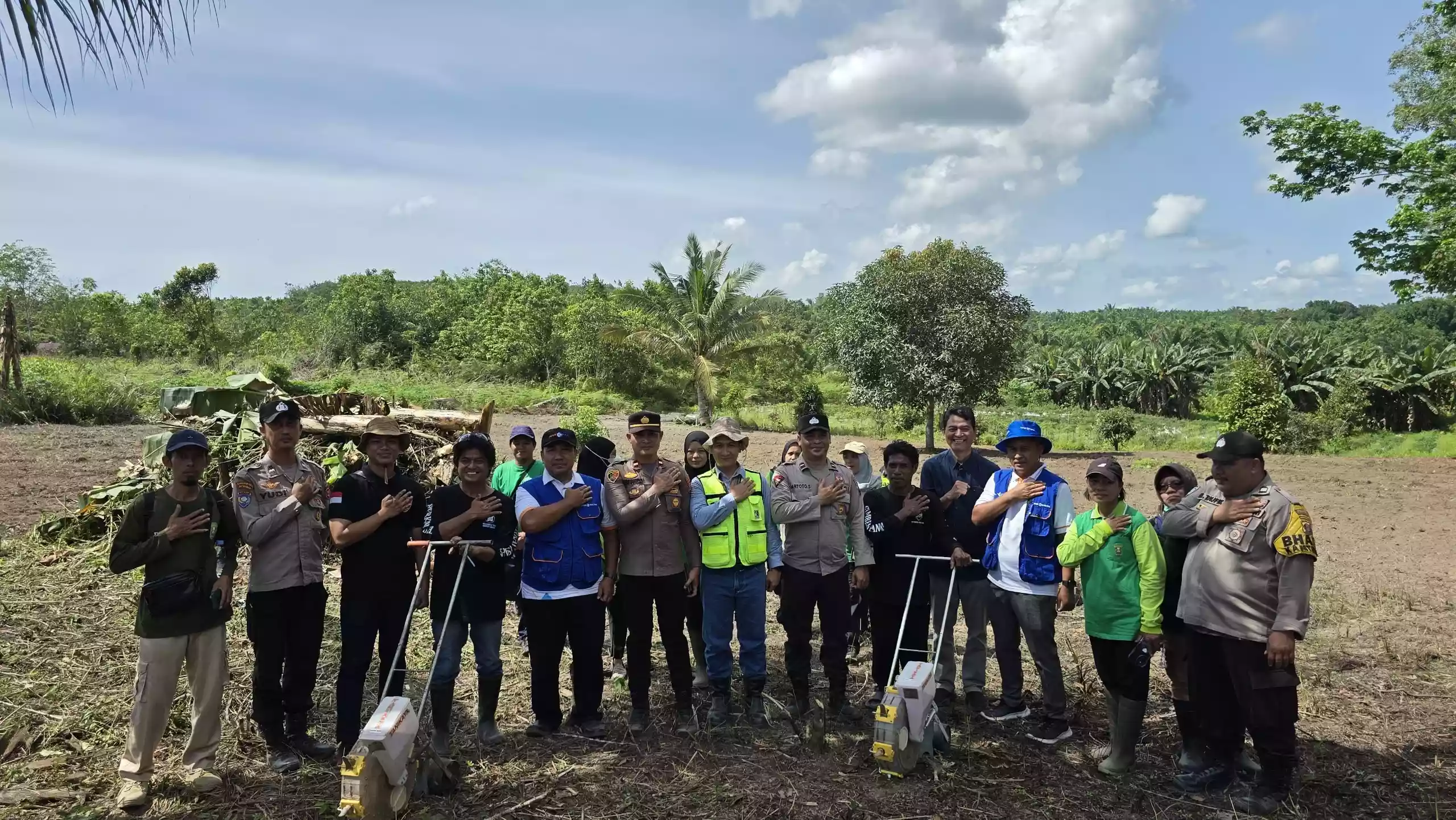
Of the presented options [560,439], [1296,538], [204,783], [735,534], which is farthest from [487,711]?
[1296,538]

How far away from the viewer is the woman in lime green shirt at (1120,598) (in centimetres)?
398

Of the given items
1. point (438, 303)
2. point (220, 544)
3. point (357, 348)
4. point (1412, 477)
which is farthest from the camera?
point (438, 303)

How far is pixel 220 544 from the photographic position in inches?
155

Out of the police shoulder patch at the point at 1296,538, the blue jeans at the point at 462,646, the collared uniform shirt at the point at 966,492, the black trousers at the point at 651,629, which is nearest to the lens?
the police shoulder patch at the point at 1296,538

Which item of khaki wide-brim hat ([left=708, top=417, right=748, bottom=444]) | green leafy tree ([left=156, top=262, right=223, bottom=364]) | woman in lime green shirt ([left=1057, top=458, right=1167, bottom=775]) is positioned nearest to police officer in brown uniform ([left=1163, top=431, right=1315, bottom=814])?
woman in lime green shirt ([left=1057, top=458, right=1167, bottom=775])

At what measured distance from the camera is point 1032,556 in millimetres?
4414

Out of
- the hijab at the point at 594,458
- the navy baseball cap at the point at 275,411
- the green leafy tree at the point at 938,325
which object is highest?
the green leafy tree at the point at 938,325

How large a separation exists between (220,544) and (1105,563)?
4167mm

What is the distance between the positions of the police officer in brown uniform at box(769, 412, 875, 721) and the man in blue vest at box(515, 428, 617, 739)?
95 cm

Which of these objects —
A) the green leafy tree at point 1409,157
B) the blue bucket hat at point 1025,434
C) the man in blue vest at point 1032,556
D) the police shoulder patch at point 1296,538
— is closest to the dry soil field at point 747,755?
the man in blue vest at point 1032,556

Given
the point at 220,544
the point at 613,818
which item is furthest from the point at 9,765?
the point at 613,818

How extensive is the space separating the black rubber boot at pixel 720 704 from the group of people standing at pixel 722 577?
1 centimetres

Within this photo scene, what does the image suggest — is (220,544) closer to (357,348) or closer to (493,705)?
(493,705)

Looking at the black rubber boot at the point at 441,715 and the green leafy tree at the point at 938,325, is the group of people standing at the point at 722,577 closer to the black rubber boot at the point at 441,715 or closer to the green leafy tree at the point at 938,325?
the black rubber boot at the point at 441,715
